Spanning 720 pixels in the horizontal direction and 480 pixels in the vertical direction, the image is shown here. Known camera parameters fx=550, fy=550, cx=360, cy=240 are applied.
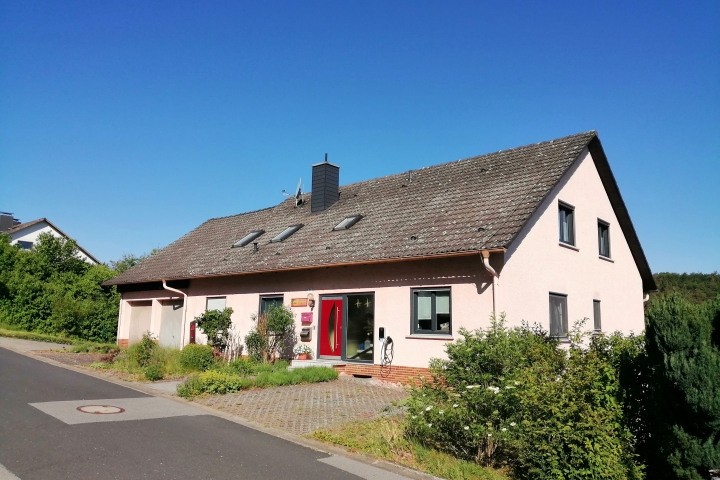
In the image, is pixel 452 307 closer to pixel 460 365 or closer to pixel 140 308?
pixel 460 365

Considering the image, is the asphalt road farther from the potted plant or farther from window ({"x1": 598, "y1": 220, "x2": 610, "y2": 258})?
window ({"x1": 598, "y1": 220, "x2": 610, "y2": 258})

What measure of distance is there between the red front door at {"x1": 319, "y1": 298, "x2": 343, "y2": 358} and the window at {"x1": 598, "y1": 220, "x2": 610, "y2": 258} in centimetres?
929

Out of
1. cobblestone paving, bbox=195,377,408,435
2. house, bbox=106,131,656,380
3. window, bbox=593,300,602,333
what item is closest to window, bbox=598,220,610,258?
house, bbox=106,131,656,380

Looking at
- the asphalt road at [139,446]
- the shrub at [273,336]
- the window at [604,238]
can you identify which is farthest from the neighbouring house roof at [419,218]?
the asphalt road at [139,446]

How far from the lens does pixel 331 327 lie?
54.0ft

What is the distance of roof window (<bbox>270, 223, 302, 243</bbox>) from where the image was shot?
20.2 m

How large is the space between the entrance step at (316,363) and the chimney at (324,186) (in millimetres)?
Answer: 7188

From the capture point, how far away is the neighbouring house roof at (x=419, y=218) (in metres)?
14.0

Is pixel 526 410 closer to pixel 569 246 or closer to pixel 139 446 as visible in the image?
pixel 139 446

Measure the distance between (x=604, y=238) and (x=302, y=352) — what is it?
36.0ft

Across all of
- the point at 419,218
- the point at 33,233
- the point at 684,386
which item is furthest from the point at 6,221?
the point at 684,386

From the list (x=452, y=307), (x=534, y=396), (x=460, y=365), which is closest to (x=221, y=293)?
(x=452, y=307)

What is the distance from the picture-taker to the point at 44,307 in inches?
1222

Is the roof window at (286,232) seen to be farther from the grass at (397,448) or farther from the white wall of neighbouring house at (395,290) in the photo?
the grass at (397,448)
